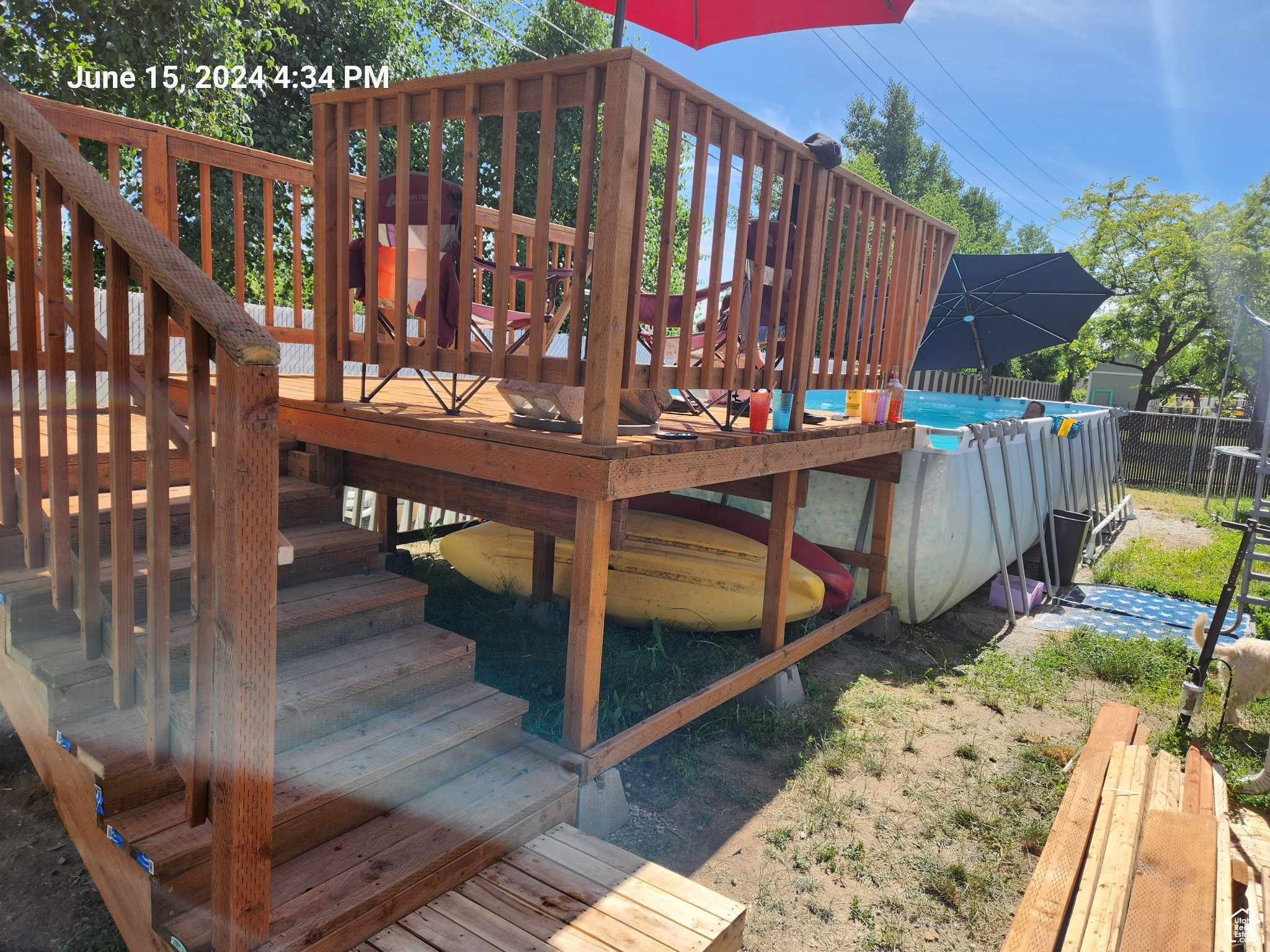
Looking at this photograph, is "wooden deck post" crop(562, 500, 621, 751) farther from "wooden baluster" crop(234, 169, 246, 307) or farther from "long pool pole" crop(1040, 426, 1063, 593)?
"long pool pole" crop(1040, 426, 1063, 593)

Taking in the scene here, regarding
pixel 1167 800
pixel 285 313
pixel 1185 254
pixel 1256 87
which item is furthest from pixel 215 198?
pixel 1256 87

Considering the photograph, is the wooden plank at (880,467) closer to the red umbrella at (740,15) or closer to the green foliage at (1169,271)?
the red umbrella at (740,15)

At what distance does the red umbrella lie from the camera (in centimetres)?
404

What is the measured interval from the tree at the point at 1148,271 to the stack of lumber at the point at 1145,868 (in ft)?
77.3

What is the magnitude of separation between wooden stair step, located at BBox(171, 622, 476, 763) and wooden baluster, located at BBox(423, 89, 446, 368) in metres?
0.96

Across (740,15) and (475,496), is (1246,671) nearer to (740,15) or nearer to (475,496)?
(475,496)

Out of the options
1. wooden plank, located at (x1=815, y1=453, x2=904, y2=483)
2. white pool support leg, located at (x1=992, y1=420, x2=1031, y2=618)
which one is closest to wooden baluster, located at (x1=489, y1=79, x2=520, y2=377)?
wooden plank, located at (x1=815, y1=453, x2=904, y2=483)

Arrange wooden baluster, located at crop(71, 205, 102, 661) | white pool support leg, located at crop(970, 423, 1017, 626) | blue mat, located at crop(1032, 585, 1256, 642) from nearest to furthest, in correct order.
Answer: wooden baluster, located at crop(71, 205, 102, 661) → white pool support leg, located at crop(970, 423, 1017, 626) → blue mat, located at crop(1032, 585, 1256, 642)

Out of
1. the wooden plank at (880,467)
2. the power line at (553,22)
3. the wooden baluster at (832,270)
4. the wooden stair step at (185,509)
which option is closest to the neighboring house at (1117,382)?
the power line at (553,22)

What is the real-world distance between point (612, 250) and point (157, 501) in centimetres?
137

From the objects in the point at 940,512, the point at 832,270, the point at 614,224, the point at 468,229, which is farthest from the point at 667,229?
the point at 940,512

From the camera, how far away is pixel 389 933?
6.00 ft

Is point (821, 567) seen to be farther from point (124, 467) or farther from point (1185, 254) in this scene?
point (1185, 254)

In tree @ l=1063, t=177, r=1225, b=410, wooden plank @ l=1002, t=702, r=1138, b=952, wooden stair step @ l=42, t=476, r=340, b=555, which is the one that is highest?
tree @ l=1063, t=177, r=1225, b=410
